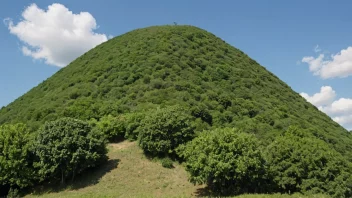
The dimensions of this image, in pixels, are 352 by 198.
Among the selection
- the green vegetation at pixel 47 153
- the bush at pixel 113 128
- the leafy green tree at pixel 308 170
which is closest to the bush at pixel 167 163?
the green vegetation at pixel 47 153

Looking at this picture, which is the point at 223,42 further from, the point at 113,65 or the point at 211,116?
the point at 211,116

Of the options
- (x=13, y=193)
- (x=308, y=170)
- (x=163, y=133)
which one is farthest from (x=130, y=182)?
(x=308, y=170)

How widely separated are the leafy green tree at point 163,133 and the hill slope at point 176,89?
1045 centimetres

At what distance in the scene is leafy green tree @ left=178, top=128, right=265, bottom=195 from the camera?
2848 centimetres

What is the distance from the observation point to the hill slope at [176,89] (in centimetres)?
5538

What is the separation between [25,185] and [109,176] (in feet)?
26.1

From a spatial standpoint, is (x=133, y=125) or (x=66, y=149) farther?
(x=133, y=125)

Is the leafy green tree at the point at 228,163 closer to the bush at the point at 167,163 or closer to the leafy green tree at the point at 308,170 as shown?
the leafy green tree at the point at 308,170

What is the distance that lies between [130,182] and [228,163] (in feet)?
34.1

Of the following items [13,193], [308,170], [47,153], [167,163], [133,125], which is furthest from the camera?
[133,125]

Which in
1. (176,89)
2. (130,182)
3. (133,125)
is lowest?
(130,182)

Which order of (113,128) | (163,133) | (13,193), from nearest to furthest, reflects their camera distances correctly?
(13,193) → (163,133) → (113,128)

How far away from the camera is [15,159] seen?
32.5 m

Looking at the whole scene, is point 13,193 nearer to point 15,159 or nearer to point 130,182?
point 15,159
